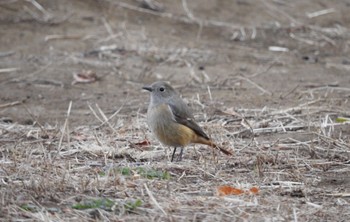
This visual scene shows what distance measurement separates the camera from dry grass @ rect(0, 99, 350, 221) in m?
6.12

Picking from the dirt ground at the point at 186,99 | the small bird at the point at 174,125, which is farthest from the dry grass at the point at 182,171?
the small bird at the point at 174,125

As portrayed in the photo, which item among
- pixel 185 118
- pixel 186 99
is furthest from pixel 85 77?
pixel 185 118

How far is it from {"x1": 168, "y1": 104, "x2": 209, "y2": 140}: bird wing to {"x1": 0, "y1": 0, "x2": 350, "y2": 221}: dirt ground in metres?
0.25

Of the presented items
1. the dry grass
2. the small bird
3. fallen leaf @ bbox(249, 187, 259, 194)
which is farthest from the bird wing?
fallen leaf @ bbox(249, 187, 259, 194)

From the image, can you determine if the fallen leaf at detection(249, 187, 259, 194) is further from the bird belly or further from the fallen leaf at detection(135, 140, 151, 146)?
the fallen leaf at detection(135, 140, 151, 146)

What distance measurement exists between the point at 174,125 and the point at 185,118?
14cm

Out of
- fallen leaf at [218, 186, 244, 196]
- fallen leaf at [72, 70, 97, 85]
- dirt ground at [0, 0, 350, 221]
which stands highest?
fallen leaf at [218, 186, 244, 196]

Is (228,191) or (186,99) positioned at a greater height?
(228,191)

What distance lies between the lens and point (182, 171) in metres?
7.38

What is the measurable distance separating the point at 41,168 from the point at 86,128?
107 inches

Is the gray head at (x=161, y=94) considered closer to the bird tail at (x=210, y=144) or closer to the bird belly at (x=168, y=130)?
the bird belly at (x=168, y=130)

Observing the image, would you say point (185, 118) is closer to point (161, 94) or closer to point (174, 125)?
point (174, 125)

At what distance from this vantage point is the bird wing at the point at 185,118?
27.2ft

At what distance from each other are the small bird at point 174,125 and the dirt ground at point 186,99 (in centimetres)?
18
